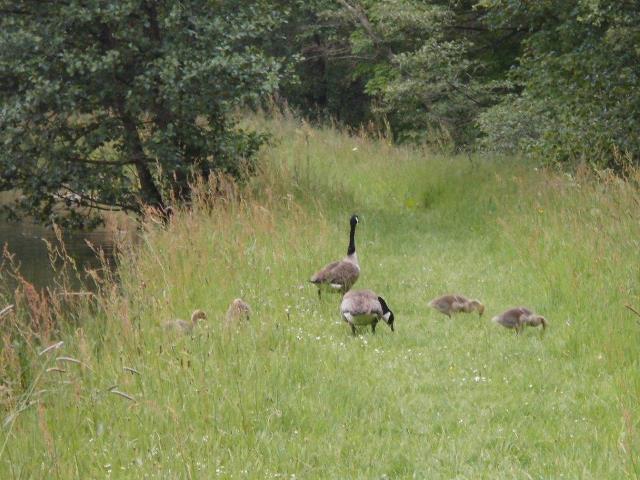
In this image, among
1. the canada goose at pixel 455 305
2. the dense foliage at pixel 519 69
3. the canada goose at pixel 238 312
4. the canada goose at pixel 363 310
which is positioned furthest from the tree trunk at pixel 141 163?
the canada goose at pixel 363 310

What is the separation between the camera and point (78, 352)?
301 inches

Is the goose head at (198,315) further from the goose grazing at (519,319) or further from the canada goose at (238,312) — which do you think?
the goose grazing at (519,319)

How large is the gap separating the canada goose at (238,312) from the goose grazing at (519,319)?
96.8 inches

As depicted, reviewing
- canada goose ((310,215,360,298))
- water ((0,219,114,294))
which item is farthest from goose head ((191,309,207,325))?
water ((0,219,114,294))

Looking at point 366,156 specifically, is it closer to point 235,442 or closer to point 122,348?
point 122,348

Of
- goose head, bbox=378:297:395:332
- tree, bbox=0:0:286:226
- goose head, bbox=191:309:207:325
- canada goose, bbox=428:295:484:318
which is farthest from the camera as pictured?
tree, bbox=0:0:286:226

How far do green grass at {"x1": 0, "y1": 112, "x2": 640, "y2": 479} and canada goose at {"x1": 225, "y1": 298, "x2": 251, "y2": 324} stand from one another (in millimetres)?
133

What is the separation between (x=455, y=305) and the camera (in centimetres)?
914

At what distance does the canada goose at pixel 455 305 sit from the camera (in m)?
9.15

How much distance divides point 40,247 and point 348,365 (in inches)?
503

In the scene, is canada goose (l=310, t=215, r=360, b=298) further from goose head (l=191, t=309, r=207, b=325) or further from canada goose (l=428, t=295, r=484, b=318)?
goose head (l=191, t=309, r=207, b=325)

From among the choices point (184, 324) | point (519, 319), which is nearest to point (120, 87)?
point (184, 324)

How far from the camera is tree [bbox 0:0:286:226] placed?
1388 centimetres

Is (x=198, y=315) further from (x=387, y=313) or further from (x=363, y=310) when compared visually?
(x=387, y=313)
